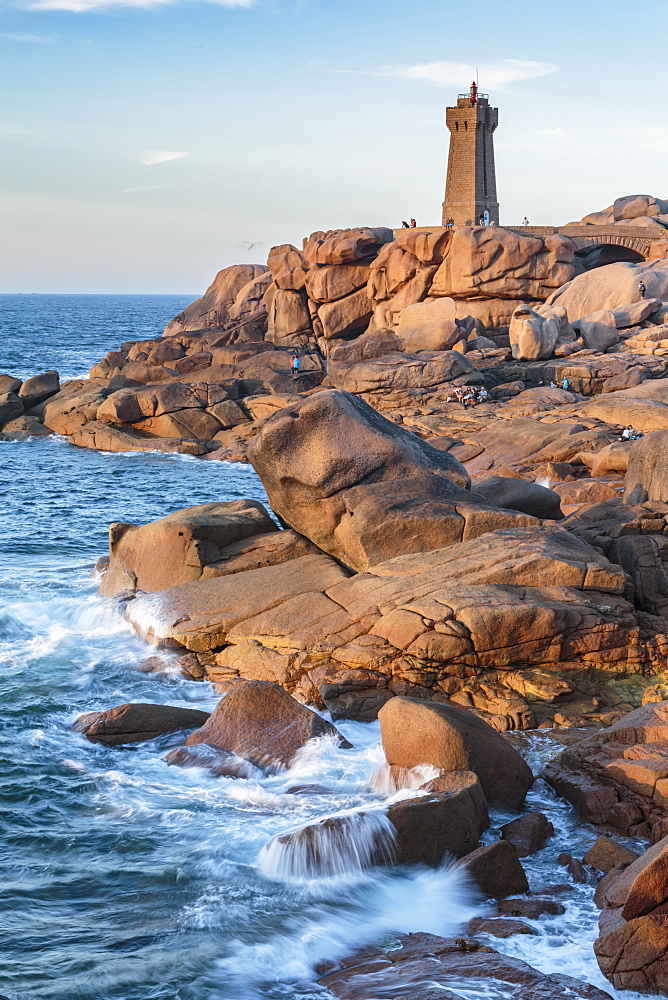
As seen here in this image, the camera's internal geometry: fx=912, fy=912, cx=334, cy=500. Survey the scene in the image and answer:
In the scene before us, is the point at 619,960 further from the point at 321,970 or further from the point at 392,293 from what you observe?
the point at 392,293

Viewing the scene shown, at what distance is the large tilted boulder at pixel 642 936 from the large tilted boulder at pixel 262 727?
4.50 metres

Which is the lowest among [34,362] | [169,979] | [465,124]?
[169,979]

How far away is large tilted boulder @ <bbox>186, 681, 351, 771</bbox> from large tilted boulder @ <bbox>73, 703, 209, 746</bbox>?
53cm

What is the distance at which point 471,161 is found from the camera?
186 ft

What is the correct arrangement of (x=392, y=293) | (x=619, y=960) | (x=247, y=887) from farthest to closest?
(x=392, y=293) → (x=247, y=887) → (x=619, y=960)

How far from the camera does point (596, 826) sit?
9.49 meters

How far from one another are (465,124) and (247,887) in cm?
5594

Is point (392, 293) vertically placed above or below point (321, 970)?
above

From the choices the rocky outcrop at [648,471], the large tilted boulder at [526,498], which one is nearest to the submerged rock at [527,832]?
the large tilted boulder at [526,498]

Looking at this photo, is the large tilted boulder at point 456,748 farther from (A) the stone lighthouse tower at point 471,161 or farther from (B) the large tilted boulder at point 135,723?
(A) the stone lighthouse tower at point 471,161

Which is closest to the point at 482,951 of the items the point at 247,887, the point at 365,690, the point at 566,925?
the point at 566,925

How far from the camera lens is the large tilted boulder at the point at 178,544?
640 inches

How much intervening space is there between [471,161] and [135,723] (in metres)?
51.9

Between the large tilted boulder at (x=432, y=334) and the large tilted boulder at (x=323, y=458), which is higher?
the large tilted boulder at (x=432, y=334)
